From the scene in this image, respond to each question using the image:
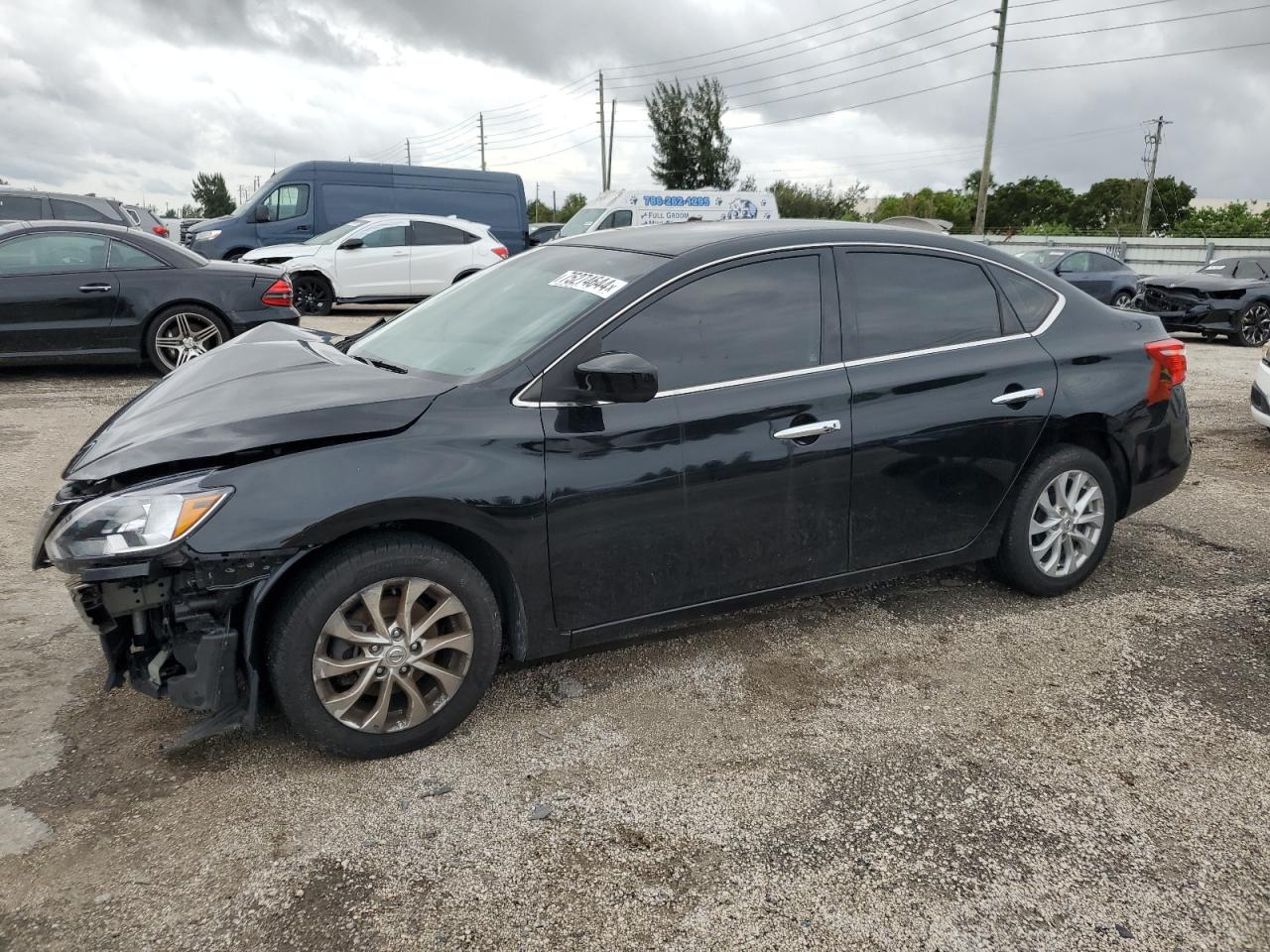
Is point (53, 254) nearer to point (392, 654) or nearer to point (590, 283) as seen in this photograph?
point (590, 283)

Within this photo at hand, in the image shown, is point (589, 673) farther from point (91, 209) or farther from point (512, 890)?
point (91, 209)

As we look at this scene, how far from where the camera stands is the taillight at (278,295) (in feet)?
28.1

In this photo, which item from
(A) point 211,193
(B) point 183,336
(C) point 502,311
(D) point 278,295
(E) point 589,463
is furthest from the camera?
(A) point 211,193

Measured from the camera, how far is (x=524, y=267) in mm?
3912

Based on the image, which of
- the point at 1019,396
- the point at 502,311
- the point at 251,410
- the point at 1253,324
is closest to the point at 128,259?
the point at 502,311

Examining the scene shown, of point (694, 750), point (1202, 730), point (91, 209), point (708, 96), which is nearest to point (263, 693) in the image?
point (694, 750)

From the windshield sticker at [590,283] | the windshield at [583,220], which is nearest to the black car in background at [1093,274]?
the windshield at [583,220]

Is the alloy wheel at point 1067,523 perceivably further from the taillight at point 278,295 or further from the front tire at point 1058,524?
the taillight at point 278,295

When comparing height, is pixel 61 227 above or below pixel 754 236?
above

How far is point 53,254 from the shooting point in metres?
8.12

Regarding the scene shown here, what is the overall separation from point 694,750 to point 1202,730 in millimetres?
1697

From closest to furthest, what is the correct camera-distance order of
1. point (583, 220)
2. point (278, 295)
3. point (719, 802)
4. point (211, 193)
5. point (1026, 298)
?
point (719, 802)
point (1026, 298)
point (278, 295)
point (583, 220)
point (211, 193)

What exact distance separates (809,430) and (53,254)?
7.48m

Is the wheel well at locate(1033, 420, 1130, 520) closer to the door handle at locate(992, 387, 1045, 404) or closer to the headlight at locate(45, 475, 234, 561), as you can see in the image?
the door handle at locate(992, 387, 1045, 404)
